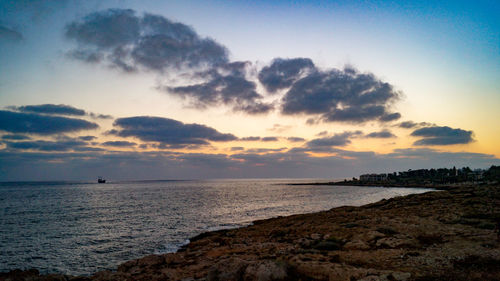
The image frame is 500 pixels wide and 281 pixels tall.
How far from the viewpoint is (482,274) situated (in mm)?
11969

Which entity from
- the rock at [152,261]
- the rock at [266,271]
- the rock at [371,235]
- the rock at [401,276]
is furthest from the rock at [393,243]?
the rock at [152,261]

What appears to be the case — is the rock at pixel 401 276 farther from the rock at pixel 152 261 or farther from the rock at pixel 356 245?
the rock at pixel 152 261

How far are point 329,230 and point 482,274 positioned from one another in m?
14.7

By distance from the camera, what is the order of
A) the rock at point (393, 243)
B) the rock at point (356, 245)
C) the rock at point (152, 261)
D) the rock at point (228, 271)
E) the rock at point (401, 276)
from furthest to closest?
the rock at point (152, 261) → the rock at point (356, 245) → the rock at point (393, 243) → the rock at point (228, 271) → the rock at point (401, 276)

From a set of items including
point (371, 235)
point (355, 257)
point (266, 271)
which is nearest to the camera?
point (266, 271)

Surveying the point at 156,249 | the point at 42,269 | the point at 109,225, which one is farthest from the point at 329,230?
the point at 109,225

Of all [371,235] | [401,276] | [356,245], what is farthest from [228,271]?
[371,235]

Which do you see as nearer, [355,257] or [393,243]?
[355,257]

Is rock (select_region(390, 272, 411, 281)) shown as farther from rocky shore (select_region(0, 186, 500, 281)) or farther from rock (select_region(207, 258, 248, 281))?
rock (select_region(207, 258, 248, 281))

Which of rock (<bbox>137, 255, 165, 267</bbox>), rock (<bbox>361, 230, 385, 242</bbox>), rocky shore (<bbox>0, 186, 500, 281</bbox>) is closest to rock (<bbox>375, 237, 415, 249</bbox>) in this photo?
rocky shore (<bbox>0, 186, 500, 281</bbox>)

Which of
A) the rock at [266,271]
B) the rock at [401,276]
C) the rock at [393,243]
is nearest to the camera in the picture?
the rock at [401,276]

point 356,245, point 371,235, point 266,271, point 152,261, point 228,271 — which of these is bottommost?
point 152,261

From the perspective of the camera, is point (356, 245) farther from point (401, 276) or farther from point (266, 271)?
point (266, 271)

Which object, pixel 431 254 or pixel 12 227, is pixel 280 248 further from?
pixel 12 227
